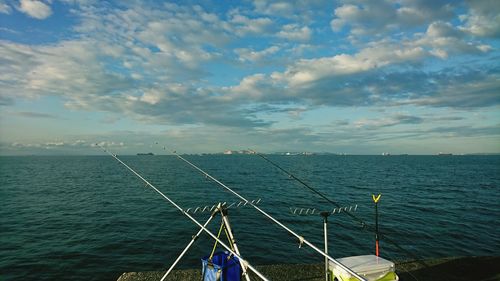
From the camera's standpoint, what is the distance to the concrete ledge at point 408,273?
8.93 meters

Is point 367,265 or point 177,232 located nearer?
point 367,265

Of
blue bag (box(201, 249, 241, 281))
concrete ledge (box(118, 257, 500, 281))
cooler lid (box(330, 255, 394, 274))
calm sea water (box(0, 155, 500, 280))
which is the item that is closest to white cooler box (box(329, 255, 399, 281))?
cooler lid (box(330, 255, 394, 274))

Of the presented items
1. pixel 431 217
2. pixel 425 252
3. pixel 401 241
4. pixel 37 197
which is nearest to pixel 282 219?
pixel 401 241

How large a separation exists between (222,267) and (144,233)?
14773 millimetres

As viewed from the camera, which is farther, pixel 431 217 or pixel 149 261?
pixel 431 217

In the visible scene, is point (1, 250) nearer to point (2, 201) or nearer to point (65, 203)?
point (65, 203)

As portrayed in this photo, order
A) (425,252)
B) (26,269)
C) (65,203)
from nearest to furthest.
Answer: (26,269)
(425,252)
(65,203)

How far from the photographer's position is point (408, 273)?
9.00 meters

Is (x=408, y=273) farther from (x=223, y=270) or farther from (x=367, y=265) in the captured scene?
(x=223, y=270)

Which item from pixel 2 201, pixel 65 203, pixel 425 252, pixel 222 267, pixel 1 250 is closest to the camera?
pixel 222 267

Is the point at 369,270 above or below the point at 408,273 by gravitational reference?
above

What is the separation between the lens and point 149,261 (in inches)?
558

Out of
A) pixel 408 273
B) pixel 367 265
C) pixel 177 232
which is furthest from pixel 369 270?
pixel 177 232

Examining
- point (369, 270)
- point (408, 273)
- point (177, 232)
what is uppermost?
point (369, 270)
